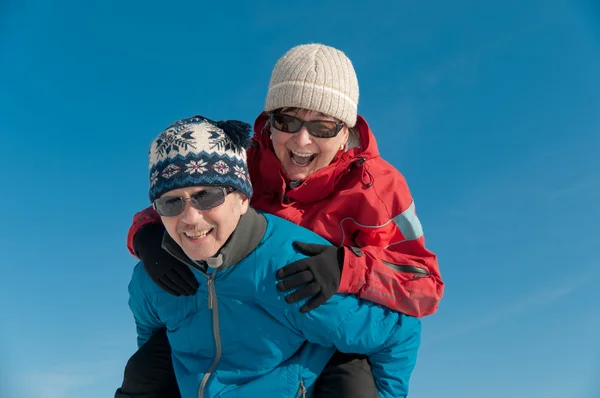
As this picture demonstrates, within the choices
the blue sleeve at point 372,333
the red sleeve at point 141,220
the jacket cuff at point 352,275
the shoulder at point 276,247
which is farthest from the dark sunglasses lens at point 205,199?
the red sleeve at point 141,220

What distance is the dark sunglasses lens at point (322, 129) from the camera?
16.3 ft

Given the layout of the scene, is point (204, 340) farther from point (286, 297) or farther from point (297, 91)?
point (297, 91)

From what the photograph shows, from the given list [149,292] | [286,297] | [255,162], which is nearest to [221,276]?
[286,297]

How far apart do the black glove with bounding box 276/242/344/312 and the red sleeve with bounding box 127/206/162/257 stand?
53.5 inches

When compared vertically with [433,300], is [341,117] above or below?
above

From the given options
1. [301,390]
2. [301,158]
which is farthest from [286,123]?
[301,390]

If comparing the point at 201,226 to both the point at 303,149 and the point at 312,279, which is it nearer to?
the point at 312,279

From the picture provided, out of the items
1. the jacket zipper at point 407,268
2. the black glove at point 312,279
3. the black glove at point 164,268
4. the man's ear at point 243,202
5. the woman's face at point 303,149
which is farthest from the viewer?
the woman's face at point 303,149

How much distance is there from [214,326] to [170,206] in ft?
2.88

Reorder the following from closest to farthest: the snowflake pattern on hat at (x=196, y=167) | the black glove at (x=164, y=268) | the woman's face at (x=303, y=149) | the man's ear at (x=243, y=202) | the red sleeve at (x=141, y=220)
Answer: the snowflake pattern on hat at (x=196, y=167) → the man's ear at (x=243, y=202) → the black glove at (x=164, y=268) → the red sleeve at (x=141, y=220) → the woman's face at (x=303, y=149)

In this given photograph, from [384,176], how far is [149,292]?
76.6 inches

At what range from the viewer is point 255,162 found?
5.19m

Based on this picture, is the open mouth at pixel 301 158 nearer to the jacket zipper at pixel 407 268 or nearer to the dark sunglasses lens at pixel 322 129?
the dark sunglasses lens at pixel 322 129

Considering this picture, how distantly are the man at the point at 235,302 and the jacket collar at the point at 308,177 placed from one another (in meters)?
0.61
